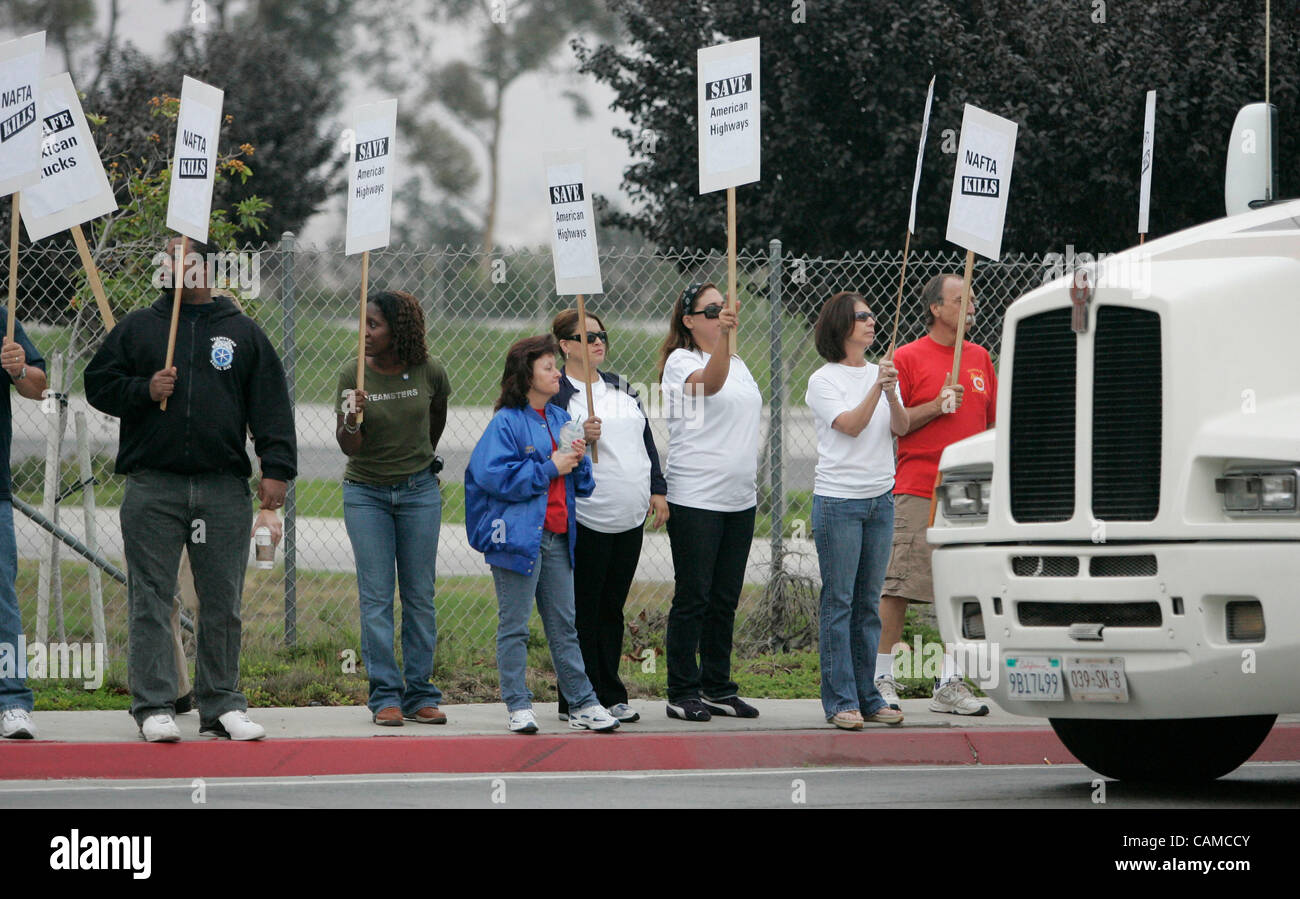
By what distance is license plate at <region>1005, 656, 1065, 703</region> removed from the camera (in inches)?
256

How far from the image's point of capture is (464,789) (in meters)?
7.48

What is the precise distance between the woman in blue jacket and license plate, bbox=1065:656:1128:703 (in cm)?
272

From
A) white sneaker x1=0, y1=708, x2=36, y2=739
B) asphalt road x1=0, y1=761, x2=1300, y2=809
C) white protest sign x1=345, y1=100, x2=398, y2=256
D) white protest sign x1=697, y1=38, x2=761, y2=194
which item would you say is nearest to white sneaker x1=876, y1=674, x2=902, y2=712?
asphalt road x1=0, y1=761, x2=1300, y2=809

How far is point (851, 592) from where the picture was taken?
883 cm

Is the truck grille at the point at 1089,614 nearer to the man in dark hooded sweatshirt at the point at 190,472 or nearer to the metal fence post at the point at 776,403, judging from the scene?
the man in dark hooded sweatshirt at the point at 190,472

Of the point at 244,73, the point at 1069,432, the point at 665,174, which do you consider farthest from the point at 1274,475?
the point at 244,73

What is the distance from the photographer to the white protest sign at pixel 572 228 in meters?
8.91

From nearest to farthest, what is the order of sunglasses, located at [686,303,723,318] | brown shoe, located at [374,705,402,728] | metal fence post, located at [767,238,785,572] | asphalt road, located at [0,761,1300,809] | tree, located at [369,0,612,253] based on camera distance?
asphalt road, located at [0,761,1300,809], brown shoe, located at [374,705,402,728], sunglasses, located at [686,303,723,318], metal fence post, located at [767,238,785,572], tree, located at [369,0,612,253]

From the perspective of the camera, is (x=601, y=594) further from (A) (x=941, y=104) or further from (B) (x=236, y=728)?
(A) (x=941, y=104)

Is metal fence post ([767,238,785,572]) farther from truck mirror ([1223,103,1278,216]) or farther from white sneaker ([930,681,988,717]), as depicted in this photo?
truck mirror ([1223,103,1278,216])

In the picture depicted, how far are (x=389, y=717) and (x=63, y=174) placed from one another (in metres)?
3.03

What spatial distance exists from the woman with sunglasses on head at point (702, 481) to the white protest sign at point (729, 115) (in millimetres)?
610

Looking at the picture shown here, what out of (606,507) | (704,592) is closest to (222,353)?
(606,507)

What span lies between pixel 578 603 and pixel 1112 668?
10.9 feet
